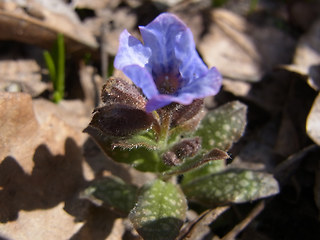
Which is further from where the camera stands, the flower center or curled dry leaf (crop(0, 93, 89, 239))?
curled dry leaf (crop(0, 93, 89, 239))

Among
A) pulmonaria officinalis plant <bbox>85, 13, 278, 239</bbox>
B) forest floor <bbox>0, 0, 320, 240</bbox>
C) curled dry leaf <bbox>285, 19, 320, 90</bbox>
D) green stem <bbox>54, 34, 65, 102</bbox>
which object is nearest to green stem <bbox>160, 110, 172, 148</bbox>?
pulmonaria officinalis plant <bbox>85, 13, 278, 239</bbox>

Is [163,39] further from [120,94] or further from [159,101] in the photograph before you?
[159,101]

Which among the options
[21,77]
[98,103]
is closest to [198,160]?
[98,103]

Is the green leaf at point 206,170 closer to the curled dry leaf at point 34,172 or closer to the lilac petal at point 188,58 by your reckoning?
the curled dry leaf at point 34,172

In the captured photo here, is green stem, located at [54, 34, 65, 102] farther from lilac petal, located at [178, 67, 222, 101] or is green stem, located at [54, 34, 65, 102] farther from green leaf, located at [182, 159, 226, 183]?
lilac petal, located at [178, 67, 222, 101]

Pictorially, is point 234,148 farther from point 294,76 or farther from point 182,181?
point 294,76

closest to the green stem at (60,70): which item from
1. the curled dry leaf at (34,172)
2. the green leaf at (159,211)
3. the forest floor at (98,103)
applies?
the forest floor at (98,103)
